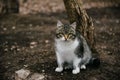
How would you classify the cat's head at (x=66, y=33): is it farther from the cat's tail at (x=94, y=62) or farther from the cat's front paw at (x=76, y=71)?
the cat's tail at (x=94, y=62)

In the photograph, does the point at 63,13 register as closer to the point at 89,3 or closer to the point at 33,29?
the point at 89,3

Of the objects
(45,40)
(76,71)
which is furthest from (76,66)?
(45,40)

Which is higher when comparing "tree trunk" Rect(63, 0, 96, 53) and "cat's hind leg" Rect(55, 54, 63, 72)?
"tree trunk" Rect(63, 0, 96, 53)

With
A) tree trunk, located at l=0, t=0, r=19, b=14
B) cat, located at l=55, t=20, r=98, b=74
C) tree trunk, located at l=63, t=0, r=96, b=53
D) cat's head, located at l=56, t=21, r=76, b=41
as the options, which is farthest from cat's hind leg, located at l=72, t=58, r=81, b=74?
tree trunk, located at l=0, t=0, r=19, b=14

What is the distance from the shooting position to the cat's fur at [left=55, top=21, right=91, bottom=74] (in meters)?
6.16

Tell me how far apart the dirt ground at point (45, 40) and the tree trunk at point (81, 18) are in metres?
0.64

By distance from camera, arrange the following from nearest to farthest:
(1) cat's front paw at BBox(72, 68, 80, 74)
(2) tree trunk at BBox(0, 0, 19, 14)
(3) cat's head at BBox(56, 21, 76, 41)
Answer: (3) cat's head at BBox(56, 21, 76, 41)
(1) cat's front paw at BBox(72, 68, 80, 74)
(2) tree trunk at BBox(0, 0, 19, 14)

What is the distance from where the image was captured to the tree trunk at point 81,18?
723 cm

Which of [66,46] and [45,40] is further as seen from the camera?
[45,40]

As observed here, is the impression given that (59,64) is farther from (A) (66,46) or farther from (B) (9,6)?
(B) (9,6)

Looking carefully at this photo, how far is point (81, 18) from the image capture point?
7.26 meters

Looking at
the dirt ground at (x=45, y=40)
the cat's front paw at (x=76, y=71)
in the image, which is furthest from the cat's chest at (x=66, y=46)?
the dirt ground at (x=45, y=40)

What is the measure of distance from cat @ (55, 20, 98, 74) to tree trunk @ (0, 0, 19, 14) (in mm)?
6015

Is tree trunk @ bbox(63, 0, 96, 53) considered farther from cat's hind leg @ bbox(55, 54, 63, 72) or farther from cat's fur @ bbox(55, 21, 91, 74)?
cat's hind leg @ bbox(55, 54, 63, 72)
